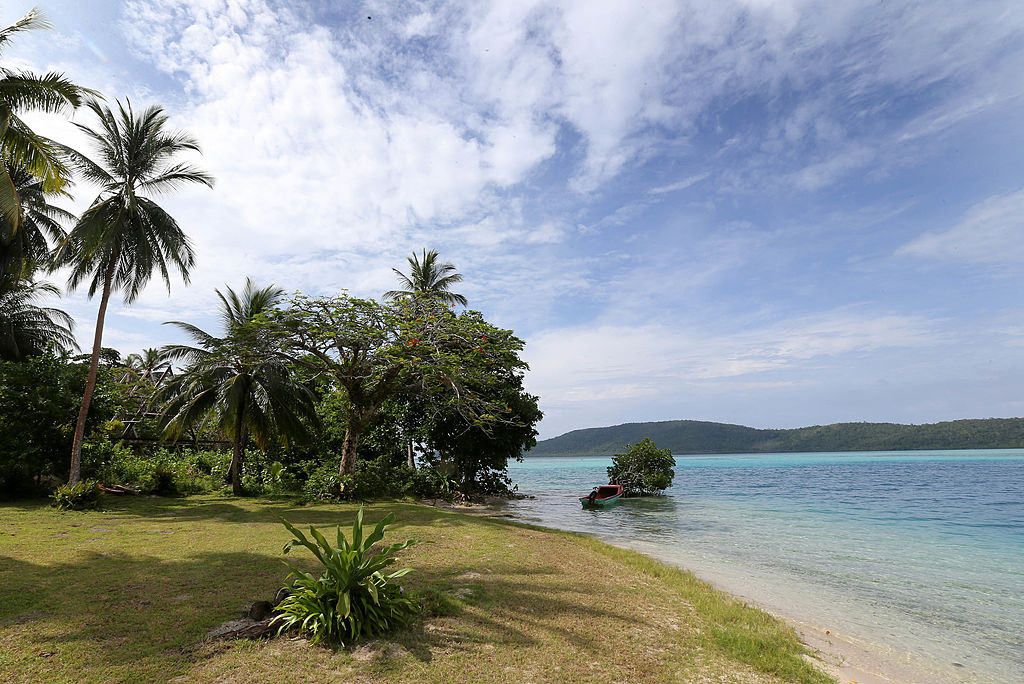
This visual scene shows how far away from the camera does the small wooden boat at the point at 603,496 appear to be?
23.8m

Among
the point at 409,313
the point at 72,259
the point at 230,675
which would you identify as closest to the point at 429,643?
→ the point at 230,675

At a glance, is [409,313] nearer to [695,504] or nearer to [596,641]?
[596,641]

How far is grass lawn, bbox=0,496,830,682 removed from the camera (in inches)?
167

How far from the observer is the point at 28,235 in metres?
18.0

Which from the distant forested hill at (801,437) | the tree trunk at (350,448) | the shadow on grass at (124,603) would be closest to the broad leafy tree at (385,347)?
the tree trunk at (350,448)

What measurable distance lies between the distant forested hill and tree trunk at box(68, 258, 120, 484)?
53055 millimetres

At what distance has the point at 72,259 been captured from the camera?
1548cm

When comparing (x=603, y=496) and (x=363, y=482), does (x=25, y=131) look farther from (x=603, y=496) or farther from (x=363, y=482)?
(x=603, y=496)

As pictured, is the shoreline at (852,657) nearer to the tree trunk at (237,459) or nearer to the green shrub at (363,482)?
the green shrub at (363,482)

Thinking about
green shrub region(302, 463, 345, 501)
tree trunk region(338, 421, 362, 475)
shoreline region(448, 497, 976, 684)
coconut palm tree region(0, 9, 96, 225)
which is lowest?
shoreline region(448, 497, 976, 684)

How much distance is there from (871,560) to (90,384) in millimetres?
21853

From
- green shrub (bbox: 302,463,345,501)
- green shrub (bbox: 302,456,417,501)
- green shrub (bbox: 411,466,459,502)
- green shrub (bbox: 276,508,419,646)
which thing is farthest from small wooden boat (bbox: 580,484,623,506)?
green shrub (bbox: 276,508,419,646)

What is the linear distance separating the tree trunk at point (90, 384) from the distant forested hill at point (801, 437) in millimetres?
53055

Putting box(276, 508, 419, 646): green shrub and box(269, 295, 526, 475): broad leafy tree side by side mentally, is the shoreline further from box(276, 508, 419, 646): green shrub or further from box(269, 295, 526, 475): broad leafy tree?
box(269, 295, 526, 475): broad leafy tree
